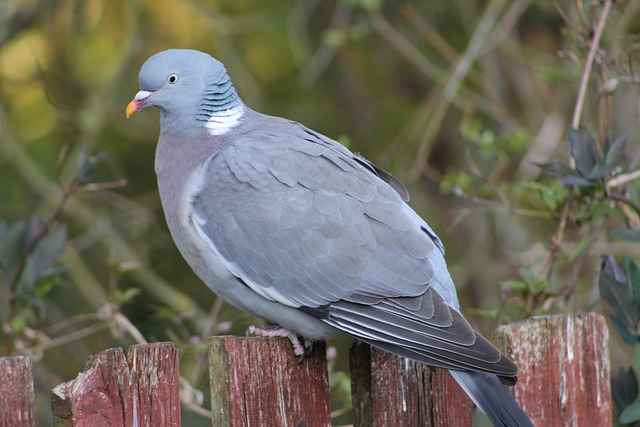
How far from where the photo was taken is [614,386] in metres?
2.83

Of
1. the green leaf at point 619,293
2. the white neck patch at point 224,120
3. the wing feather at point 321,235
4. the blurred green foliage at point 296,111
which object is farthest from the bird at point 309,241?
the blurred green foliage at point 296,111

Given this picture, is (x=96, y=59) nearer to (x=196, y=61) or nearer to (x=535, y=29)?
(x=196, y=61)

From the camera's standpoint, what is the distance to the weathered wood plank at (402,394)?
7.90 feet

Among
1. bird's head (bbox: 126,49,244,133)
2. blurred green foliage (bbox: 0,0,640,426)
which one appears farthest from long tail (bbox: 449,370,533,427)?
blurred green foliage (bbox: 0,0,640,426)

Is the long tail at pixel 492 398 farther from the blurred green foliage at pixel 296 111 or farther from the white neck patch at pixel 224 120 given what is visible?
the blurred green foliage at pixel 296 111

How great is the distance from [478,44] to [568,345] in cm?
269

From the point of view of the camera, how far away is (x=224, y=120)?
3447mm

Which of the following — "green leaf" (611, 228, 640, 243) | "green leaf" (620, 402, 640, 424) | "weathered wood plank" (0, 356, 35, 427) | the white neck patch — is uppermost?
the white neck patch

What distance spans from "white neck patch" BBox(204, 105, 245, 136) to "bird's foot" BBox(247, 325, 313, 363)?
85cm

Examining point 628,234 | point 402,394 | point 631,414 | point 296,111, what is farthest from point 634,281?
point 296,111

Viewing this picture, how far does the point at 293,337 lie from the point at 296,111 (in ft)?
11.3

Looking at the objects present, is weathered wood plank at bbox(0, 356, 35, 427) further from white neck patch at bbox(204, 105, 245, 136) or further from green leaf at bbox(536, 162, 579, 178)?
green leaf at bbox(536, 162, 579, 178)

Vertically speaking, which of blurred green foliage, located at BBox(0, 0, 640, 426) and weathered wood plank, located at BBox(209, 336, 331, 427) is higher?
blurred green foliage, located at BBox(0, 0, 640, 426)

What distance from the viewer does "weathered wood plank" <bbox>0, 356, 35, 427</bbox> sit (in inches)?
76.4
